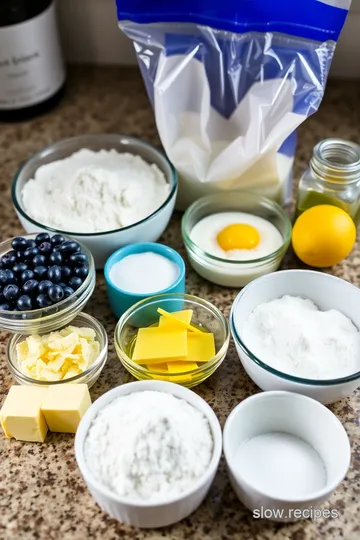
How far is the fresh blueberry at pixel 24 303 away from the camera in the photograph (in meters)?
0.90

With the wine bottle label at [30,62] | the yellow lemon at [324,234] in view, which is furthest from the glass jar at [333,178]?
the wine bottle label at [30,62]

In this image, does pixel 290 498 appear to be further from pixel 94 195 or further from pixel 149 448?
pixel 94 195

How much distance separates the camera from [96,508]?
797 millimetres

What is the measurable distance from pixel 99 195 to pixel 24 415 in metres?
0.41

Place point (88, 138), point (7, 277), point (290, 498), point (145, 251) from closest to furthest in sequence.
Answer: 1. point (290, 498)
2. point (7, 277)
3. point (145, 251)
4. point (88, 138)

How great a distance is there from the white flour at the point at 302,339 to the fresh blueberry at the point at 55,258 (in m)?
0.29

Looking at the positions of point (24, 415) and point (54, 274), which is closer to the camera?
point (24, 415)

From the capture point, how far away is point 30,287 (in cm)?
92

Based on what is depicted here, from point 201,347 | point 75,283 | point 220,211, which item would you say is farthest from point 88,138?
point 201,347

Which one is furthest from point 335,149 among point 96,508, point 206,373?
point 96,508

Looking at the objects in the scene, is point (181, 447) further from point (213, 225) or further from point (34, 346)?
point (213, 225)

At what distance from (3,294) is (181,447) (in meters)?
0.34

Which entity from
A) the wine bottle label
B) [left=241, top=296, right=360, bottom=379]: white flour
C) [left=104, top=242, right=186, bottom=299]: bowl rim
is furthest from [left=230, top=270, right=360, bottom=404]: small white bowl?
the wine bottle label

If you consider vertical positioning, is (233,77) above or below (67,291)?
above
